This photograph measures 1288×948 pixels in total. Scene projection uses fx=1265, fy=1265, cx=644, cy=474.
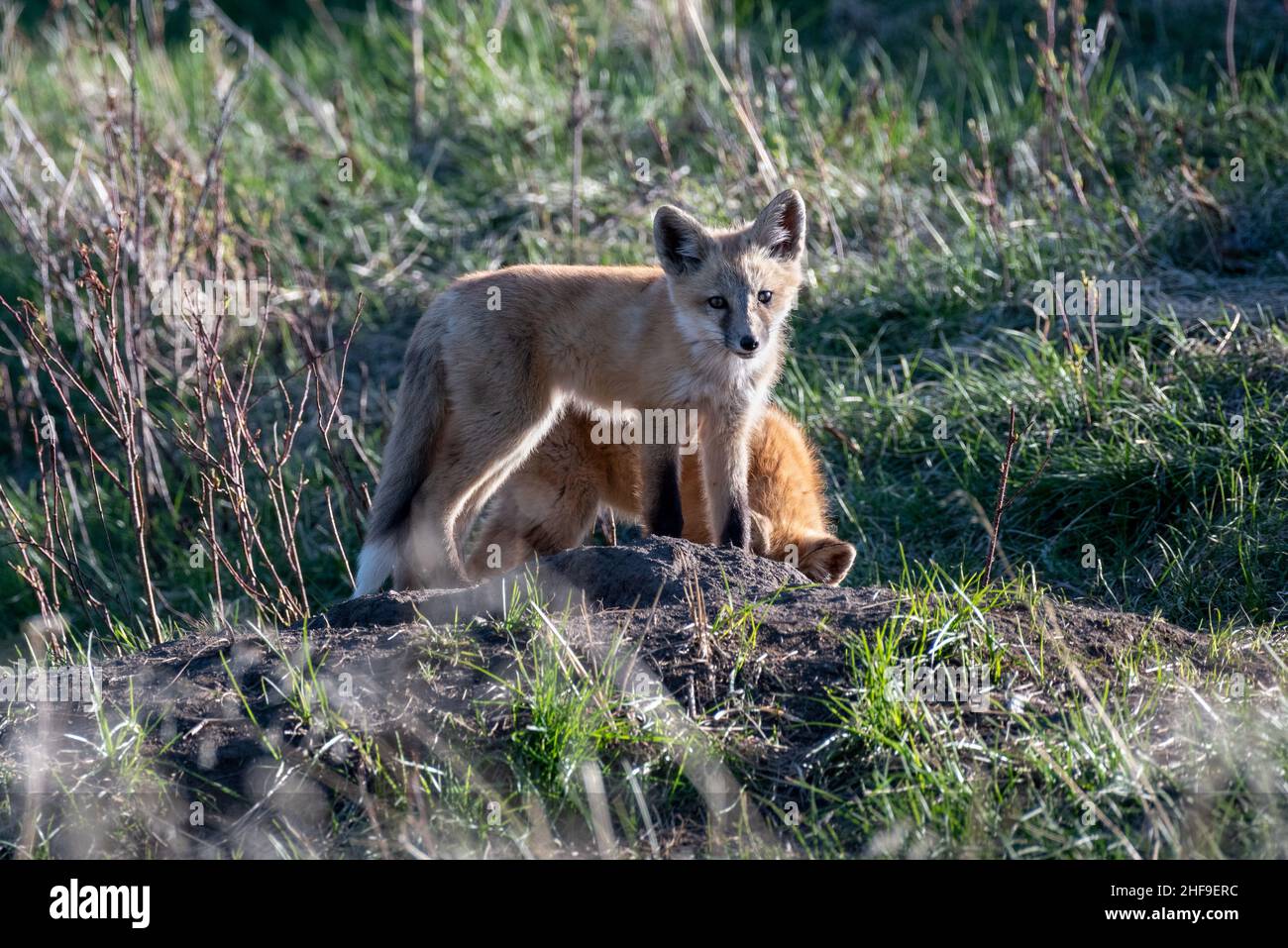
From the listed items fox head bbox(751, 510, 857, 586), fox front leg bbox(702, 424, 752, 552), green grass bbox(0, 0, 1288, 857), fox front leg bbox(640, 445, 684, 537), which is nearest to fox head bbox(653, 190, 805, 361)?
fox front leg bbox(702, 424, 752, 552)

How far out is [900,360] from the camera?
695 cm

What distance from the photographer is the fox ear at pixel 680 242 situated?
17.4 ft

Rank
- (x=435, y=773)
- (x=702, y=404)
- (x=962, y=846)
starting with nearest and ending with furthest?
(x=962, y=846) → (x=435, y=773) → (x=702, y=404)

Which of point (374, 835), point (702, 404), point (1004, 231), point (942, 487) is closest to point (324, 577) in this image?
point (702, 404)

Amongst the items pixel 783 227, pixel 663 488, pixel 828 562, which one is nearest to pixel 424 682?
pixel 663 488

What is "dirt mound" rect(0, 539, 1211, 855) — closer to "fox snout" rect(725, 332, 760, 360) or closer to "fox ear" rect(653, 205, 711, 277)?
"fox snout" rect(725, 332, 760, 360)

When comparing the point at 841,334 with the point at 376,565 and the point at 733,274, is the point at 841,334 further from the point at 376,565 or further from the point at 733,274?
the point at 376,565

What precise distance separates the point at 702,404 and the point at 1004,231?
9.31 feet

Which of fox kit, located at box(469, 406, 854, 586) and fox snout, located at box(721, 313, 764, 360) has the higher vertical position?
fox snout, located at box(721, 313, 764, 360)

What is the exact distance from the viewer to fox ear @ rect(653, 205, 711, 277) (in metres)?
5.32

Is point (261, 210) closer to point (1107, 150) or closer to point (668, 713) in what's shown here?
point (1107, 150)

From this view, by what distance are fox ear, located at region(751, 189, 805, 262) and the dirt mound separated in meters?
1.80

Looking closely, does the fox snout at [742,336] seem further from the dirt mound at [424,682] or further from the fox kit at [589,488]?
the dirt mound at [424,682]

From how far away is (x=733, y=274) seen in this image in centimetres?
526
